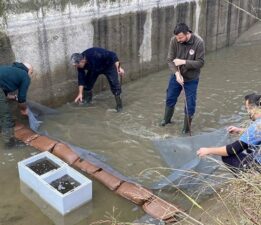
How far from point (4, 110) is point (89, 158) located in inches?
58.8

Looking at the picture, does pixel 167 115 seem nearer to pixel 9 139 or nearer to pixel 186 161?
pixel 186 161

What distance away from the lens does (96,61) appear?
6992mm

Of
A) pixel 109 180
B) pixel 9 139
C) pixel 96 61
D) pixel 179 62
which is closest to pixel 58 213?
pixel 109 180

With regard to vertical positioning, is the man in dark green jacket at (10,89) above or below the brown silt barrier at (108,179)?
above

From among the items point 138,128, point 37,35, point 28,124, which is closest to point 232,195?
point 138,128

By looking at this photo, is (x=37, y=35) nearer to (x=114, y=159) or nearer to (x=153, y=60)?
(x=114, y=159)

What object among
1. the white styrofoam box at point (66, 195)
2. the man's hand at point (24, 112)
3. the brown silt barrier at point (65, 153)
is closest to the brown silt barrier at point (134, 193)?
the white styrofoam box at point (66, 195)

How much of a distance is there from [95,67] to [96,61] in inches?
4.6

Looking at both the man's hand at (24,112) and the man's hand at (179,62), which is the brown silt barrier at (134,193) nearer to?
the man's hand at (179,62)

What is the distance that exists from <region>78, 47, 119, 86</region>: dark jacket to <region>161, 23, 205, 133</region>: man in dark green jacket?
1.40 metres

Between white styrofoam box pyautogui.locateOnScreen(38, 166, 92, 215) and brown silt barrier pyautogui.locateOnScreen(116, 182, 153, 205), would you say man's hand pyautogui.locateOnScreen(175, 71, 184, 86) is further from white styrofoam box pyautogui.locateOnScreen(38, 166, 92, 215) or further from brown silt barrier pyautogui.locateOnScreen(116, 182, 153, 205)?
white styrofoam box pyautogui.locateOnScreen(38, 166, 92, 215)

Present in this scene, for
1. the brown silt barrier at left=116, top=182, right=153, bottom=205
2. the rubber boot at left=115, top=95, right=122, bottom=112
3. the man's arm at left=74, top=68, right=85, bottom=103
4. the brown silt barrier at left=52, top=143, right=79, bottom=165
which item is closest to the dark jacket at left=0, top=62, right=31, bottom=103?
the brown silt barrier at left=52, top=143, right=79, bottom=165

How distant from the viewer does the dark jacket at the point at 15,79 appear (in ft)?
18.6

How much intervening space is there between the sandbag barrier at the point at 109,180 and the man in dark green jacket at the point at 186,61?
6.09 feet
